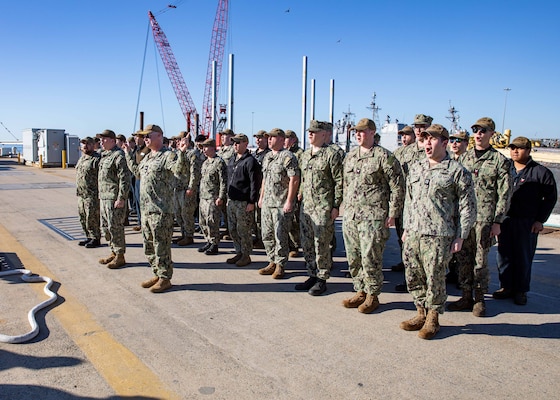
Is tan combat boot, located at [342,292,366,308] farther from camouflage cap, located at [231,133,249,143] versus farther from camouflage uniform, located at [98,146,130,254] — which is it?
camouflage uniform, located at [98,146,130,254]

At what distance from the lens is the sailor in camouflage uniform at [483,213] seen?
4.45 metres

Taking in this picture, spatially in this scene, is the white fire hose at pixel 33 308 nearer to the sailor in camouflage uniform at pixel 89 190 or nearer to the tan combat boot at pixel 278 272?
the sailor in camouflage uniform at pixel 89 190

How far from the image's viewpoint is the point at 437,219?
378 centimetres

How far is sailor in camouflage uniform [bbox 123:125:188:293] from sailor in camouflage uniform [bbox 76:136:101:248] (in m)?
2.06

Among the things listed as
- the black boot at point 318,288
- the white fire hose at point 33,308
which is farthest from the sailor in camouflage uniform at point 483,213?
the white fire hose at point 33,308

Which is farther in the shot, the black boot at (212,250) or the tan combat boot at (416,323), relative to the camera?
the black boot at (212,250)

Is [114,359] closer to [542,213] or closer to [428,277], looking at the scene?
[428,277]

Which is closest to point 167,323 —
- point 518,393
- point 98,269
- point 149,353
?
point 149,353

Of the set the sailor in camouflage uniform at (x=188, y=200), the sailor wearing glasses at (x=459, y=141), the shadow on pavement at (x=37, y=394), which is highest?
the sailor wearing glasses at (x=459, y=141)

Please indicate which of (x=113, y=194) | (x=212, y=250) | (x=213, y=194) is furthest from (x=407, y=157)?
(x=113, y=194)

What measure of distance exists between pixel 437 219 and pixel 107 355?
2.91 meters

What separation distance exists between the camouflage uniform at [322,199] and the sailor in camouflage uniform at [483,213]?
141 cm

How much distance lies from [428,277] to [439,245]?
0.31 meters

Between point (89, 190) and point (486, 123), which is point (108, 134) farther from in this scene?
point (486, 123)
